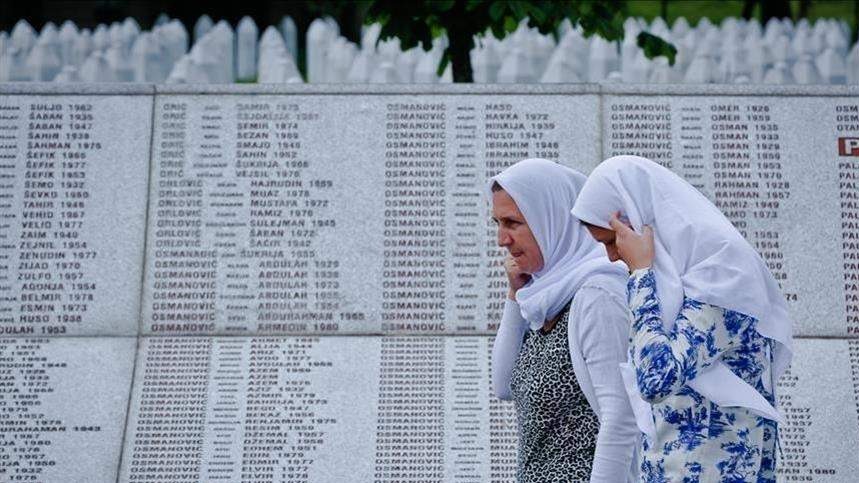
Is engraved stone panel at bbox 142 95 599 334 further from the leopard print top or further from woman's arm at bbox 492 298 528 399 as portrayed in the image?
the leopard print top

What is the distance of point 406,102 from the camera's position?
711 cm

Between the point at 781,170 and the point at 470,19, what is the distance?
3660mm

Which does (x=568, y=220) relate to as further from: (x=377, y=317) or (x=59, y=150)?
(x=59, y=150)

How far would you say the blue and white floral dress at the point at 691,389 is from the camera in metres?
3.11

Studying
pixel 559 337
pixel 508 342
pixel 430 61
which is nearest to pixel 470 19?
pixel 430 61

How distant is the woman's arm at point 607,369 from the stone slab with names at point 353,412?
2.80 metres

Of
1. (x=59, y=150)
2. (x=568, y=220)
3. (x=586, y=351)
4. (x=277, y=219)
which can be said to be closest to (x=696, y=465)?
(x=586, y=351)

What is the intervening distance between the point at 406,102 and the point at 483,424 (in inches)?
84.2

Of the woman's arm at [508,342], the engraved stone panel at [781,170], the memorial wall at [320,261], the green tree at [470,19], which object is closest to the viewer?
the woman's arm at [508,342]

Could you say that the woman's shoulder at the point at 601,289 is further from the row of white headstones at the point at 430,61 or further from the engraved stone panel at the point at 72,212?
the row of white headstones at the point at 430,61

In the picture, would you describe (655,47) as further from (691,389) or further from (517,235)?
(691,389)

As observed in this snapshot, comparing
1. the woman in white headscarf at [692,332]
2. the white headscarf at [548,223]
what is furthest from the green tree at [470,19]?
the woman in white headscarf at [692,332]

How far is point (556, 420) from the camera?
361 centimetres

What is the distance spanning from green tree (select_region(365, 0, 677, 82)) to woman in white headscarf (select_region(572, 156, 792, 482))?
18.6ft
